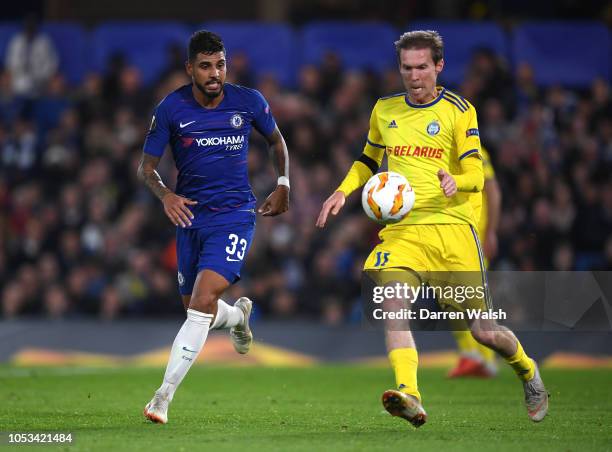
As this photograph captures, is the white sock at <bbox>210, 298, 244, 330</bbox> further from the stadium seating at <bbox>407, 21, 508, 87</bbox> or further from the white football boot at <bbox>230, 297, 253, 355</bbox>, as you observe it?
the stadium seating at <bbox>407, 21, 508, 87</bbox>

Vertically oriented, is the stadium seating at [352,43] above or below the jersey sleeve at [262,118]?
below

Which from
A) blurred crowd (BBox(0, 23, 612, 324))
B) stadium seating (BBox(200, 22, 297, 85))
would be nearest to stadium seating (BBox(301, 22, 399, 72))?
stadium seating (BBox(200, 22, 297, 85))

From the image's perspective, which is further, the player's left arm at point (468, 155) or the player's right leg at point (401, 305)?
the player's left arm at point (468, 155)

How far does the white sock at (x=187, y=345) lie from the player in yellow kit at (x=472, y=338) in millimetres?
3769

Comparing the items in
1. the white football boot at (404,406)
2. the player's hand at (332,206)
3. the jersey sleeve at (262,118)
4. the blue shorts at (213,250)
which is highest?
the jersey sleeve at (262,118)

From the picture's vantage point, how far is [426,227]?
7.98 m

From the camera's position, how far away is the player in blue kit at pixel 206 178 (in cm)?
812

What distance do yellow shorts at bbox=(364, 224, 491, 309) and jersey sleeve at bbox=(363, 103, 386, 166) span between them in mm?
604

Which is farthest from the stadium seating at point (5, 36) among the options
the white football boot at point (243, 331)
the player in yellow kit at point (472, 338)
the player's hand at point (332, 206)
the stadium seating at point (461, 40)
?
the player's hand at point (332, 206)

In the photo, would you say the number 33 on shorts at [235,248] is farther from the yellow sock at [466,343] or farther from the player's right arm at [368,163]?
the yellow sock at [466,343]

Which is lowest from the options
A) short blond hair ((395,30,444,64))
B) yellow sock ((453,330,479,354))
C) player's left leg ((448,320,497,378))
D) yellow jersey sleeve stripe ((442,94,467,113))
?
player's left leg ((448,320,497,378))

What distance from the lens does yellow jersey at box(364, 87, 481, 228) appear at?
26.0 ft

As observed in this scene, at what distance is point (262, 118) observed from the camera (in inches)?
342

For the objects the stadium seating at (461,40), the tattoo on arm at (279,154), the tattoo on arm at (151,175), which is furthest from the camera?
the stadium seating at (461,40)
